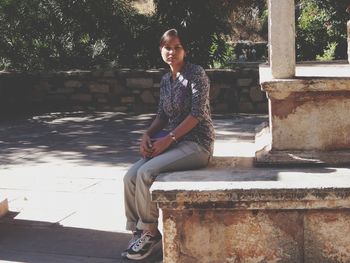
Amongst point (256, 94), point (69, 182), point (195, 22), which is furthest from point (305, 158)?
point (195, 22)

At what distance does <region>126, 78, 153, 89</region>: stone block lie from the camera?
35.3 feet

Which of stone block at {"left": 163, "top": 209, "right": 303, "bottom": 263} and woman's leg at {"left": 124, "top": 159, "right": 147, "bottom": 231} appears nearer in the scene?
stone block at {"left": 163, "top": 209, "right": 303, "bottom": 263}

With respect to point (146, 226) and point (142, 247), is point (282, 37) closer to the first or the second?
point (146, 226)

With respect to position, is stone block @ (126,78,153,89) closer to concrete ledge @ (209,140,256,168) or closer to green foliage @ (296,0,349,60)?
green foliage @ (296,0,349,60)

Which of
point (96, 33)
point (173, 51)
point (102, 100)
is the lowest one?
point (102, 100)

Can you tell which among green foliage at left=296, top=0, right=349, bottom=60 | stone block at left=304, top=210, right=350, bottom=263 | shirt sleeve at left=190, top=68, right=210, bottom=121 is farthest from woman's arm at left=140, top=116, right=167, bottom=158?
green foliage at left=296, top=0, right=349, bottom=60

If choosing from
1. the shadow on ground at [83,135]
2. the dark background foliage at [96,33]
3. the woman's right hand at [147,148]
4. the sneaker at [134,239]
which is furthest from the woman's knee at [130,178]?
the dark background foliage at [96,33]

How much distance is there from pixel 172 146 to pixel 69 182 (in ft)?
7.41

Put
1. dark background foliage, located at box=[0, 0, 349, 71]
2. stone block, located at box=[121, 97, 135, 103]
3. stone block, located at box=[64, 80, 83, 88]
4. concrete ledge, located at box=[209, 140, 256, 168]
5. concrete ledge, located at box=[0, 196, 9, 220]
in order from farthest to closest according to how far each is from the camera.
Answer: dark background foliage, located at box=[0, 0, 349, 71]
stone block, located at box=[64, 80, 83, 88]
stone block, located at box=[121, 97, 135, 103]
concrete ledge, located at box=[0, 196, 9, 220]
concrete ledge, located at box=[209, 140, 256, 168]

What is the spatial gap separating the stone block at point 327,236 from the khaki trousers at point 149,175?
0.83 metres

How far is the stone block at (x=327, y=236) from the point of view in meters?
3.22

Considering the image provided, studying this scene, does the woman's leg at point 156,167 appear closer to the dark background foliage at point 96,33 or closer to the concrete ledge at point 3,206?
the concrete ledge at point 3,206

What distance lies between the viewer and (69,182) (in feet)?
18.8

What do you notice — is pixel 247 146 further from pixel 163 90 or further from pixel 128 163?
pixel 128 163
